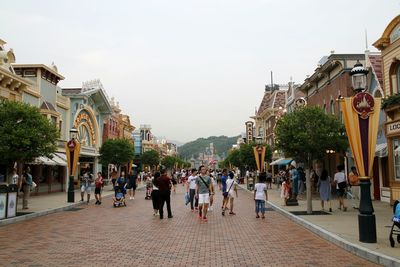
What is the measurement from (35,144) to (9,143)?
3.18ft

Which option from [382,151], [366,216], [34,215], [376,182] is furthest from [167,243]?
[376,182]

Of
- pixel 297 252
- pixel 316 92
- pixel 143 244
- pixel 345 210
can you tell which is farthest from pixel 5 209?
pixel 316 92

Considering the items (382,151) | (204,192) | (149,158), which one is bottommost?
(204,192)

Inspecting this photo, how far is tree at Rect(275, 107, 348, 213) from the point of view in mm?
15938

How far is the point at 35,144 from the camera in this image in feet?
54.0

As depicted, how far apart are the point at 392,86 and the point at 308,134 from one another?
5.55 m

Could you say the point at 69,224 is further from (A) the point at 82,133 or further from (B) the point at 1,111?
(A) the point at 82,133

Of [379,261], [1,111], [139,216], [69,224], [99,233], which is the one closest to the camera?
[379,261]

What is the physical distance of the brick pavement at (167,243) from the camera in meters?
7.88

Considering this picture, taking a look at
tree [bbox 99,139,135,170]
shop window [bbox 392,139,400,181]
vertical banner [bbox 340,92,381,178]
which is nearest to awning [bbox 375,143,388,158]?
shop window [bbox 392,139,400,181]

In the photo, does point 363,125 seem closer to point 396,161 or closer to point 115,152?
point 396,161

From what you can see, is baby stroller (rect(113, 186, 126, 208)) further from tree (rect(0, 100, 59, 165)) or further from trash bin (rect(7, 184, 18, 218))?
trash bin (rect(7, 184, 18, 218))

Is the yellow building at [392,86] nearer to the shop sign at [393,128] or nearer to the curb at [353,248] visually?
the shop sign at [393,128]

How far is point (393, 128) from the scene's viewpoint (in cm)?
1800
